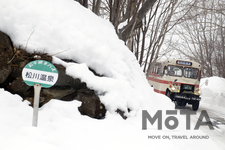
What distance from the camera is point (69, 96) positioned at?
367 cm

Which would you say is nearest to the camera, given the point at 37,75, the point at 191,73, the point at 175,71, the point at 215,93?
the point at 37,75

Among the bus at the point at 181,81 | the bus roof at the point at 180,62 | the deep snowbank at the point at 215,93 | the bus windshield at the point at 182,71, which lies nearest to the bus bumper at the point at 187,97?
the bus at the point at 181,81

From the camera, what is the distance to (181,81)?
11.0 meters

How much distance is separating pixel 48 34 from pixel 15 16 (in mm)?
647

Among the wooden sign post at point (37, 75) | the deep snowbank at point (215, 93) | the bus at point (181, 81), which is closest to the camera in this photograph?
the wooden sign post at point (37, 75)

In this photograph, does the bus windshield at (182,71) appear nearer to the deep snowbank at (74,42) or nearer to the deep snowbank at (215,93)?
the deep snowbank at (215,93)

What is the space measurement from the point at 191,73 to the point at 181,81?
34.3 inches

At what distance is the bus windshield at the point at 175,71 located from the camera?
11.2m

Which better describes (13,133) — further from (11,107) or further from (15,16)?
(15,16)

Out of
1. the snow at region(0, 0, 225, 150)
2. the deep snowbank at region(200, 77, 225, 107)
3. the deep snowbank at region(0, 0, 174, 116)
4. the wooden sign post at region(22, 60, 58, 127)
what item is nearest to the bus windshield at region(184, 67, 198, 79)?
the deep snowbank at region(200, 77, 225, 107)

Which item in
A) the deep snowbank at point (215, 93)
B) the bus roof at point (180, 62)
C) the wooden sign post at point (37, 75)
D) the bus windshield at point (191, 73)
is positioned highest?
the bus roof at point (180, 62)

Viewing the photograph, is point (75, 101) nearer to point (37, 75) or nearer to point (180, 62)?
point (37, 75)

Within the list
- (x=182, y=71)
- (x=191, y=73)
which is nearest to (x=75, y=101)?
(x=182, y=71)

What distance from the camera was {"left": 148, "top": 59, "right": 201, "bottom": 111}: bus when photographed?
1087 cm
